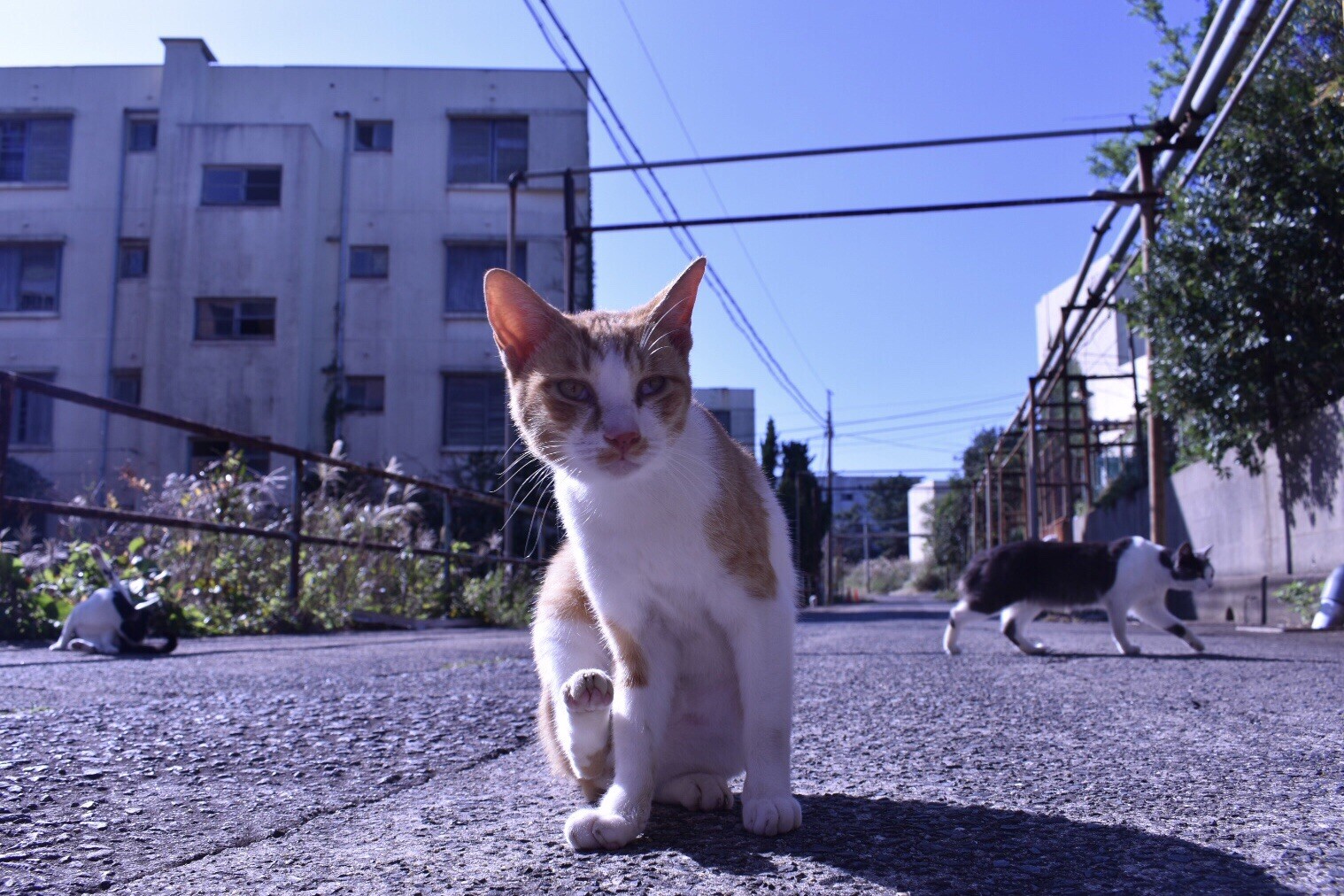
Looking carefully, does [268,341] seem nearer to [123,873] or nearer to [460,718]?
[460,718]

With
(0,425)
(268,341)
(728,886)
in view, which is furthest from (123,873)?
(268,341)

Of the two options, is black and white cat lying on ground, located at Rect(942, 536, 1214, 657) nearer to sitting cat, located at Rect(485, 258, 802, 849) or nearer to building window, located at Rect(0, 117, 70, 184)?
sitting cat, located at Rect(485, 258, 802, 849)

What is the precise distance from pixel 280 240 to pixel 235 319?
1.67 meters

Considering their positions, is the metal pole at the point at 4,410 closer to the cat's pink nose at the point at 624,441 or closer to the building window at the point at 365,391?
the cat's pink nose at the point at 624,441

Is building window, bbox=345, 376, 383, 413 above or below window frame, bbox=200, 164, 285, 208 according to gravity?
below

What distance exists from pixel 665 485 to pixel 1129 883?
94 cm

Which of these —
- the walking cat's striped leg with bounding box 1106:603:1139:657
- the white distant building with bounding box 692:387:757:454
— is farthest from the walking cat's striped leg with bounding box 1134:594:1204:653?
the white distant building with bounding box 692:387:757:454

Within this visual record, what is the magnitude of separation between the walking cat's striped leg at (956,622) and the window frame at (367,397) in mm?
14474

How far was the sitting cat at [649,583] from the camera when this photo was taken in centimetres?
166

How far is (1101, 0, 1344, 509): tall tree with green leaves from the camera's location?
6.98 metres

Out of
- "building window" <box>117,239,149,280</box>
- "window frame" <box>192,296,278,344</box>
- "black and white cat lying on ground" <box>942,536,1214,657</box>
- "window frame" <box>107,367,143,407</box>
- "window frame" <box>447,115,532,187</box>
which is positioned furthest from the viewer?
"window frame" <box>447,115,532,187</box>

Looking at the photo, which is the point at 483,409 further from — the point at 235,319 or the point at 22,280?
the point at 22,280

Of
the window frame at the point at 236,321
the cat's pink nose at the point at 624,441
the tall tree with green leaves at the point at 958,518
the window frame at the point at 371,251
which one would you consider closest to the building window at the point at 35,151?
the window frame at the point at 236,321

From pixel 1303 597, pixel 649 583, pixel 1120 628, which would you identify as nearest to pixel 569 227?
pixel 1120 628
